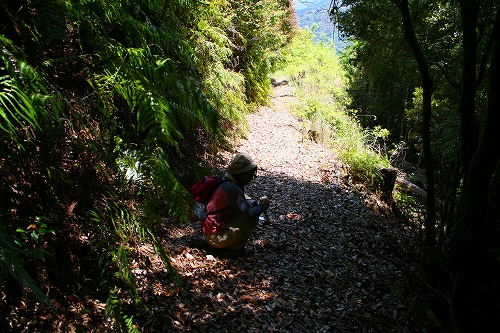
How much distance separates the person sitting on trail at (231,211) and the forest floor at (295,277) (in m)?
0.27

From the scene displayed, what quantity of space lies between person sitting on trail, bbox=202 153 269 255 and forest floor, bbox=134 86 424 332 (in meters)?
0.27

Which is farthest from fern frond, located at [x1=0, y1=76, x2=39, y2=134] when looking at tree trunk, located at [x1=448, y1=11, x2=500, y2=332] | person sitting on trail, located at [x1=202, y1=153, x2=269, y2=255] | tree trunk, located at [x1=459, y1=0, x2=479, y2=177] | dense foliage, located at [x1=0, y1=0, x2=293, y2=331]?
tree trunk, located at [x1=459, y1=0, x2=479, y2=177]

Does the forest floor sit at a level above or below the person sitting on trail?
below

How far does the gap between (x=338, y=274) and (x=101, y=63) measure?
11.0 ft

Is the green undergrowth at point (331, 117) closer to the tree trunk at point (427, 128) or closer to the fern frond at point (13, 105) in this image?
the tree trunk at point (427, 128)

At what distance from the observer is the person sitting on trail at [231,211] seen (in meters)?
3.38

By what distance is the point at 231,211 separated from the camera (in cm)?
346

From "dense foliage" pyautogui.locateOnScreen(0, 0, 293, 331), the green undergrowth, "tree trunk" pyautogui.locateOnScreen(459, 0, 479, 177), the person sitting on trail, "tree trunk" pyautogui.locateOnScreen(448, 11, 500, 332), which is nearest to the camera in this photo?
"dense foliage" pyautogui.locateOnScreen(0, 0, 293, 331)

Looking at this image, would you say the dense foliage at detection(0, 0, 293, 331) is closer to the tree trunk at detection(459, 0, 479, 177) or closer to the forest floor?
the forest floor

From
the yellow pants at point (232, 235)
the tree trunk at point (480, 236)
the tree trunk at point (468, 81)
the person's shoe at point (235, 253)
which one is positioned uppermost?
the tree trunk at point (468, 81)

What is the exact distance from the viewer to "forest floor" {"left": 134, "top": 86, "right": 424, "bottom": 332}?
2670 mm

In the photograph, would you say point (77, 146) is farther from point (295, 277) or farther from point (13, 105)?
point (295, 277)

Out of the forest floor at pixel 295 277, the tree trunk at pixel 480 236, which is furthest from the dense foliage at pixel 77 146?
the tree trunk at pixel 480 236

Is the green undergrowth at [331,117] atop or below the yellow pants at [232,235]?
atop
